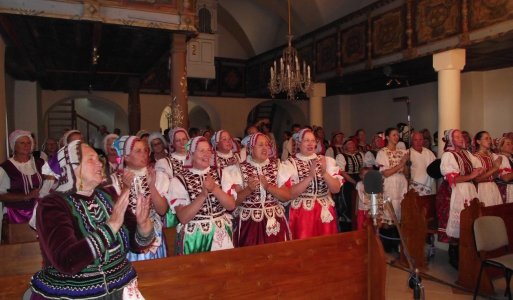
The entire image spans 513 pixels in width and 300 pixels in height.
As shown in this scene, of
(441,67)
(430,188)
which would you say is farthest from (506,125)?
(430,188)

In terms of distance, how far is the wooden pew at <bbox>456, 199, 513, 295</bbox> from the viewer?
16.5 ft

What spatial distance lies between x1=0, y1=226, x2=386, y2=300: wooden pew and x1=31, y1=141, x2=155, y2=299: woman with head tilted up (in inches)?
16.1

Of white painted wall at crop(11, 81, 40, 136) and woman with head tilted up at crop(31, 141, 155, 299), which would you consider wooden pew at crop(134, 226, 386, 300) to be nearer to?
woman with head tilted up at crop(31, 141, 155, 299)

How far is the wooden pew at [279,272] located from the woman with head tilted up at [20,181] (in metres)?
3.24

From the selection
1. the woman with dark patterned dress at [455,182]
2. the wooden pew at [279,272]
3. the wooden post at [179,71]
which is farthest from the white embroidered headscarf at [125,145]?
the woman with dark patterned dress at [455,182]

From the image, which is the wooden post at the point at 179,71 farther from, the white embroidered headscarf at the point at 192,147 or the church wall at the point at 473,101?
the church wall at the point at 473,101

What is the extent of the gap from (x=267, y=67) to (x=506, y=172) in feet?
31.7

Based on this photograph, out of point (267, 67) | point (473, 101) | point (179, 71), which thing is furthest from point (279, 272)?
point (267, 67)

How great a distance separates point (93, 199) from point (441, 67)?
25.3 feet

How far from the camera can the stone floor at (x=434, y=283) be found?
198 inches

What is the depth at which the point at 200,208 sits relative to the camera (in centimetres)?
358

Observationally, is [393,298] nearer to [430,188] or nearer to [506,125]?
[430,188]

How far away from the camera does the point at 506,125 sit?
37.0ft

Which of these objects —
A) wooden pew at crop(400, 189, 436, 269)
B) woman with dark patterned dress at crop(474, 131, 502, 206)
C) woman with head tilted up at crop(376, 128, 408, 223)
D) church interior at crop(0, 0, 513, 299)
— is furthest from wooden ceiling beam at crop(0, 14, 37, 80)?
woman with dark patterned dress at crop(474, 131, 502, 206)
